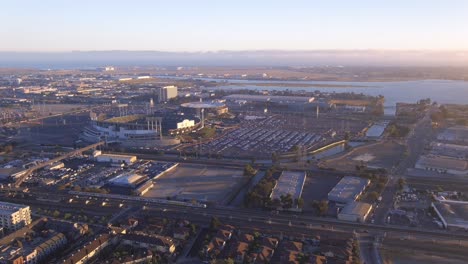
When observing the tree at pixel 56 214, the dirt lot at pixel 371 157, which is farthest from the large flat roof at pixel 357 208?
the tree at pixel 56 214

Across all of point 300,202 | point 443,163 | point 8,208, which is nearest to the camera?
point 8,208

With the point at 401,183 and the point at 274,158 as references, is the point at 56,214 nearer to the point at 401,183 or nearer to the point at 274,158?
the point at 274,158

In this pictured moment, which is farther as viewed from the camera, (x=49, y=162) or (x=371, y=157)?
(x=371, y=157)

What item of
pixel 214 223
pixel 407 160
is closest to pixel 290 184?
pixel 214 223

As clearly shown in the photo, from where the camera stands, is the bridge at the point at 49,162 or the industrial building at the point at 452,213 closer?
the industrial building at the point at 452,213

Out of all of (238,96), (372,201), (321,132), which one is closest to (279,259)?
(372,201)

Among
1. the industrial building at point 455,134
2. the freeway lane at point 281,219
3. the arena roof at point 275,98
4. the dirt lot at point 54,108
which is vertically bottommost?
the freeway lane at point 281,219

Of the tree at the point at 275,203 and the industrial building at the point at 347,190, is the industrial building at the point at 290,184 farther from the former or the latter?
the industrial building at the point at 347,190

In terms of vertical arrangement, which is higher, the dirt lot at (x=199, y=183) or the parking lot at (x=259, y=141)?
the parking lot at (x=259, y=141)
